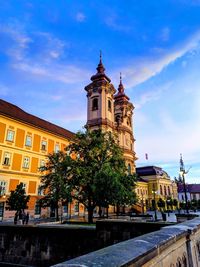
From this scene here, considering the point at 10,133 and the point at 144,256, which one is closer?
the point at 144,256

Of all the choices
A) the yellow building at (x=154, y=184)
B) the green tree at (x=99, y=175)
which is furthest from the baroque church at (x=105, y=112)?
the yellow building at (x=154, y=184)

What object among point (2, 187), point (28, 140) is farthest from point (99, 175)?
point (28, 140)

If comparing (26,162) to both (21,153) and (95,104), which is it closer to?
(21,153)

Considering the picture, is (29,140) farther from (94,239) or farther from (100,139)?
(94,239)

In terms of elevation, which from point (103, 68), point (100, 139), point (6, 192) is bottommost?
point (6, 192)

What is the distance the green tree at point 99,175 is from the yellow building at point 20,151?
7497 mm

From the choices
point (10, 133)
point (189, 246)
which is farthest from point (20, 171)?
point (189, 246)

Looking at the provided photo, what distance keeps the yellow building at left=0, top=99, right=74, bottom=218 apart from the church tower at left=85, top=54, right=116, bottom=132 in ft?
43.2

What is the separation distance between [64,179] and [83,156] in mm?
3633

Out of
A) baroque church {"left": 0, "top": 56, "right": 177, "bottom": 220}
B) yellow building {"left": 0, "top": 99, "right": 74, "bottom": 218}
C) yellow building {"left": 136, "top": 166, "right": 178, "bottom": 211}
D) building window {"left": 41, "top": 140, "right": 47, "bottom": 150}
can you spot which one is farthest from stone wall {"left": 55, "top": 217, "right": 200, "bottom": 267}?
yellow building {"left": 136, "top": 166, "right": 178, "bottom": 211}

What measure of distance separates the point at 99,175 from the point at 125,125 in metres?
40.2

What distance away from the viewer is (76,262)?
2285 mm

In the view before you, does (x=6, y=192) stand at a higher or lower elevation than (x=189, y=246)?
higher

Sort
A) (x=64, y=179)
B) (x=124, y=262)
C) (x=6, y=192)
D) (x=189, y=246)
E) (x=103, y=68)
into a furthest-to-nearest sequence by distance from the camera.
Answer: (x=103, y=68)
(x=6, y=192)
(x=64, y=179)
(x=189, y=246)
(x=124, y=262)
